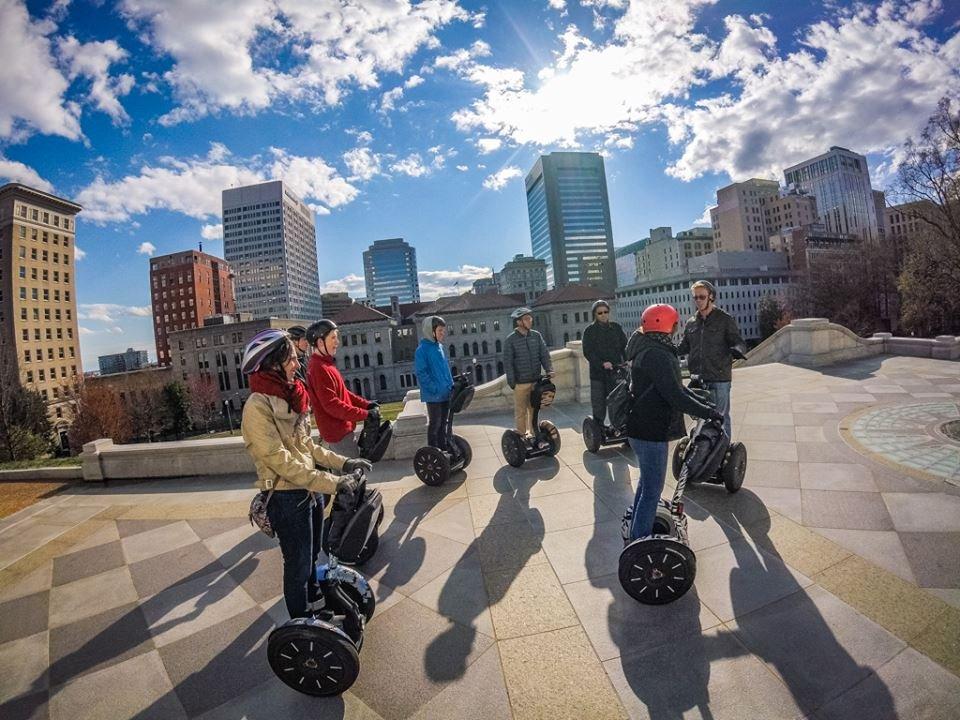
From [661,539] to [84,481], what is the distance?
10.3 metres

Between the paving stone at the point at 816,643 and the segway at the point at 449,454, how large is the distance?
3.84 m

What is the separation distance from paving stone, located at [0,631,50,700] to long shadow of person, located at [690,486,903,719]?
498 centimetres

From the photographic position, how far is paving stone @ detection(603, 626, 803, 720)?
7.41ft

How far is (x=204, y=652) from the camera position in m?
3.10

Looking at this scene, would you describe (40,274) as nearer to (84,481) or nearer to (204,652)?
(84,481)

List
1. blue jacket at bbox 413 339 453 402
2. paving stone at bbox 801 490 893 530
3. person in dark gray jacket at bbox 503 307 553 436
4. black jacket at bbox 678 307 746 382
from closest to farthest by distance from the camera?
paving stone at bbox 801 490 893 530 < black jacket at bbox 678 307 746 382 < blue jacket at bbox 413 339 453 402 < person in dark gray jacket at bbox 503 307 553 436

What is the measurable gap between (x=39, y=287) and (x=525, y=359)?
84236mm

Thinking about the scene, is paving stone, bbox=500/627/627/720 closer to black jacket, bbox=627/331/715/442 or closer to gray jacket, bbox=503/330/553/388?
black jacket, bbox=627/331/715/442

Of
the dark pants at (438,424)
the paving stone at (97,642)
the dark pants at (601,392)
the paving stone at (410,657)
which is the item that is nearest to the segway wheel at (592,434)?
the dark pants at (601,392)

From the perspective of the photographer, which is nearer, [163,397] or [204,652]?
[204,652]

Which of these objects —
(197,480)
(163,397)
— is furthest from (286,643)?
(163,397)

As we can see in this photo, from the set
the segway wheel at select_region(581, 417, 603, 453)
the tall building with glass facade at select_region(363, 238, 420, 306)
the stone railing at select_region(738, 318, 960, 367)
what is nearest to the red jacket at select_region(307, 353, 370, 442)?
the segway wheel at select_region(581, 417, 603, 453)

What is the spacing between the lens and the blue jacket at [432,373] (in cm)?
599

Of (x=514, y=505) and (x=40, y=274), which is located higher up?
(x=40, y=274)
